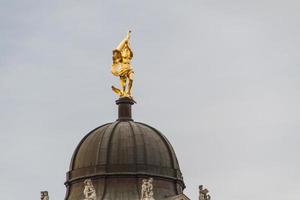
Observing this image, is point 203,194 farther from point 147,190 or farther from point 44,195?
point 44,195

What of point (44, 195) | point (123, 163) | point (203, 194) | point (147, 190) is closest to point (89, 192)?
point (123, 163)

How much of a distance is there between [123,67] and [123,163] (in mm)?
10253

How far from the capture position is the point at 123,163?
109 meters

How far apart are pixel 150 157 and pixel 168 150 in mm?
2278

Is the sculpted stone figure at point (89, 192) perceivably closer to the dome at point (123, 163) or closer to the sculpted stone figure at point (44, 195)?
the dome at point (123, 163)

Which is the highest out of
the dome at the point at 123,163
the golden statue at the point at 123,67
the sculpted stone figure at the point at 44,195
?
the golden statue at the point at 123,67

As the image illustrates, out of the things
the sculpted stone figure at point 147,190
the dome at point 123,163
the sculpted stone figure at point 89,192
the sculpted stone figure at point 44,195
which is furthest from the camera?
the sculpted stone figure at point 44,195

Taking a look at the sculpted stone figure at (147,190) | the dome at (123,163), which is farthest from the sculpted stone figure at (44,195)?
the sculpted stone figure at (147,190)

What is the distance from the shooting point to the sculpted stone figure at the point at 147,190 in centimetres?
10638

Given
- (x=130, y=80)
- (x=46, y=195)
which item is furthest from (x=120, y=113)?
(x=46, y=195)

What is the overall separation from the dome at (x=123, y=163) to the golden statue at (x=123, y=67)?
448cm

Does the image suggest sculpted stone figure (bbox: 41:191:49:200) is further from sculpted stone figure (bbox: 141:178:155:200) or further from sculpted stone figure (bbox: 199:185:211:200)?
sculpted stone figure (bbox: 199:185:211:200)

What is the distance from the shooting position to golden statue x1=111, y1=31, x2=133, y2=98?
116m

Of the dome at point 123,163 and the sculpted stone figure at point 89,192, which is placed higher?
the dome at point 123,163
